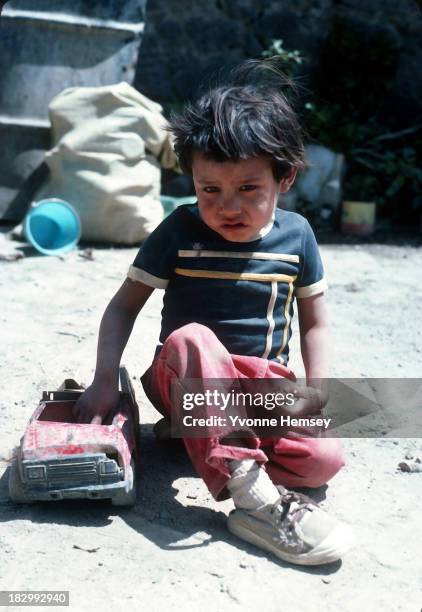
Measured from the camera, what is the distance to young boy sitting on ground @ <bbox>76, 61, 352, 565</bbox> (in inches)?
68.5

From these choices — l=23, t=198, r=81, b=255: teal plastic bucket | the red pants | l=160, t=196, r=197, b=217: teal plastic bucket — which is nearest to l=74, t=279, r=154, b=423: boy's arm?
the red pants

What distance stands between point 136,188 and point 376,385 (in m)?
2.20

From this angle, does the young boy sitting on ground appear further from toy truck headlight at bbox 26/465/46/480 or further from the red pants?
toy truck headlight at bbox 26/465/46/480

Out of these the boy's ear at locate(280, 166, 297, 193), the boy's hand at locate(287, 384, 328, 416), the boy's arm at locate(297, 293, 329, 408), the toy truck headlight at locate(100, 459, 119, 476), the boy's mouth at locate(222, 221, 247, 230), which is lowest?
the toy truck headlight at locate(100, 459, 119, 476)

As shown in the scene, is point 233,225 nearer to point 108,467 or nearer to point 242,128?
point 242,128

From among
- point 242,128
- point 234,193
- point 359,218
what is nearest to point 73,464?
point 234,193

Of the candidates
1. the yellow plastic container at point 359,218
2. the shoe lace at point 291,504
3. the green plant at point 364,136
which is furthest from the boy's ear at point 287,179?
the green plant at point 364,136

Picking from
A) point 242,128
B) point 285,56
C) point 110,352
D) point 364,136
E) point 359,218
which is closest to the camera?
point 242,128

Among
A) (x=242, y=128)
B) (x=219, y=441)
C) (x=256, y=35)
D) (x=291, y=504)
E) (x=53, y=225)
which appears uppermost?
(x=256, y=35)

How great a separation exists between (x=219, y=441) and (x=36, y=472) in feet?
1.29

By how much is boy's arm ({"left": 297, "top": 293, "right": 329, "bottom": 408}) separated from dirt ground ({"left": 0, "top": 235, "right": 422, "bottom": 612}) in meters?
0.29

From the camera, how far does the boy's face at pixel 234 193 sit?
1.85 m

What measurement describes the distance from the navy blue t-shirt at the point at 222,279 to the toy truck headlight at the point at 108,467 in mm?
419

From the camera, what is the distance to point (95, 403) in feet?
6.23
